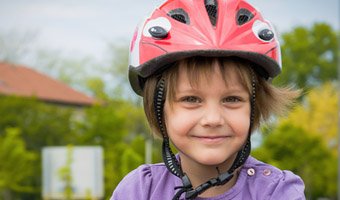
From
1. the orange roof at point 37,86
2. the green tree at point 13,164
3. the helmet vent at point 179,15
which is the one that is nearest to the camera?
the helmet vent at point 179,15

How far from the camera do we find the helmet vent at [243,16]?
3.22 metres

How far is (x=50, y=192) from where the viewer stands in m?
24.9

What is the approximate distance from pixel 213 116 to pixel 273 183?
396 millimetres

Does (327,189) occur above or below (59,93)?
below

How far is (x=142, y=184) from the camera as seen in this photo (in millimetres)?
3217

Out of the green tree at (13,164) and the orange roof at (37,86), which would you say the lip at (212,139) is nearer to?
the green tree at (13,164)

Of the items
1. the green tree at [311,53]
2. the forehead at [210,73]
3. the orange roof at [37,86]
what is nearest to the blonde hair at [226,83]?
the forehead at [210,73]

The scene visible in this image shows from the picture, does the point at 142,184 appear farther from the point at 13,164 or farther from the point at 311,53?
the point at 311,53

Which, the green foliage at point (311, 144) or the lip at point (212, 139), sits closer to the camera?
the lip at point (212, 139)

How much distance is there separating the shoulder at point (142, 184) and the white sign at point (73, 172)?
21406 millimetres

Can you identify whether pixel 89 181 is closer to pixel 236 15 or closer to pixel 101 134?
pixel 101 134

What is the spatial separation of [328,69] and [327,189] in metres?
14.3

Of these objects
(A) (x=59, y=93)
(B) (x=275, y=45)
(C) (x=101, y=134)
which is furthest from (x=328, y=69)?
(B) (x=275, y=45)

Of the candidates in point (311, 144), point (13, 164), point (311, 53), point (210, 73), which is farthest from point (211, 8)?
point (311, 53)
